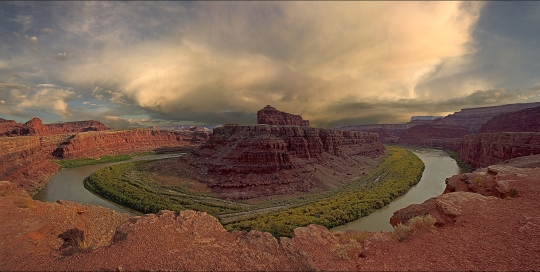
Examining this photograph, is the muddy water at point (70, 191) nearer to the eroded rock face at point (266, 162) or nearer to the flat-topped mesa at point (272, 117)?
the eroded rock face at point (266, 162)

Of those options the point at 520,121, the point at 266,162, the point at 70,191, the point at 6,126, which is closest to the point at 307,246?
the point at 266,162

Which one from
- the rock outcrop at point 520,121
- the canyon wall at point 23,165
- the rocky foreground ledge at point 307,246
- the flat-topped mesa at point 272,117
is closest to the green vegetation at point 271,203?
the canyon wall at point 23,165

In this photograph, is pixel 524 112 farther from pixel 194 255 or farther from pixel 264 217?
pixel 194 255

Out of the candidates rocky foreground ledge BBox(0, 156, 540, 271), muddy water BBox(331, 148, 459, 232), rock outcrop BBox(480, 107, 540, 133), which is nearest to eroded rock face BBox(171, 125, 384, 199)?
muddy water BBox(331, 148, 459, 232)

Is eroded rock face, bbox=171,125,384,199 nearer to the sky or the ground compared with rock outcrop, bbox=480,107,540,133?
nearer to the ground

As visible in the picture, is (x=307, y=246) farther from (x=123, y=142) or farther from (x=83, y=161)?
(x=123, y=142)

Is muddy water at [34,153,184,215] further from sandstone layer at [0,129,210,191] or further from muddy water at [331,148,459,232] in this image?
muddy water at [331,148,459,232]

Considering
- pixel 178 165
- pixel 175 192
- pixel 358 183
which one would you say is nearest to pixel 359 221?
pixel 358 183

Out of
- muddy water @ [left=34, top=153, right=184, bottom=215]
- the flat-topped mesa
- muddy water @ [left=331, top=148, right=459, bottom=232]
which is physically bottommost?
muddy water @ [left=331, top=148, right=459, bottom=232]
